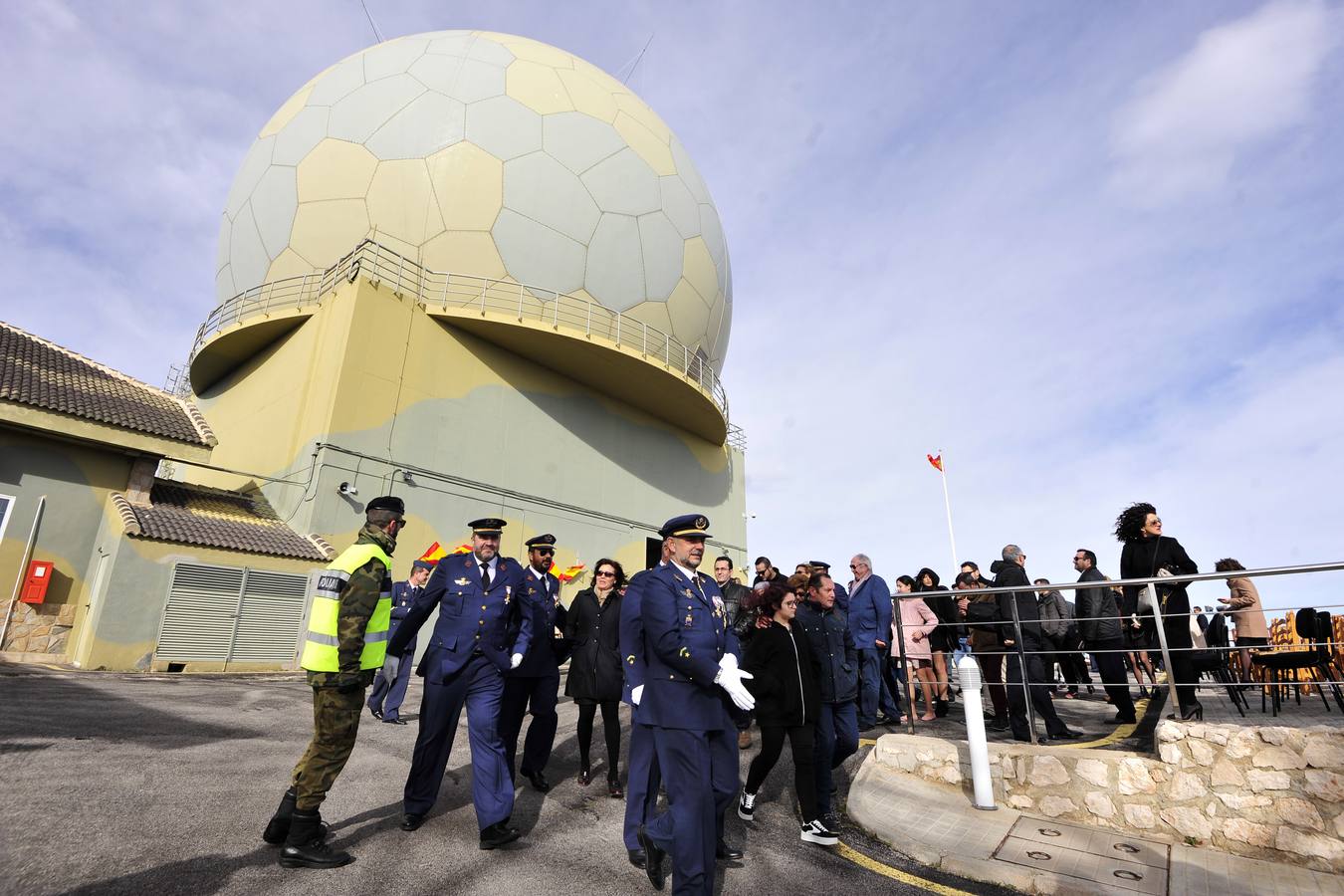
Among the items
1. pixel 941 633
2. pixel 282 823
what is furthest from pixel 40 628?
pixel 941 633

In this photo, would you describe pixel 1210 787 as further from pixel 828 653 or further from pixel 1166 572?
pixel 828 653

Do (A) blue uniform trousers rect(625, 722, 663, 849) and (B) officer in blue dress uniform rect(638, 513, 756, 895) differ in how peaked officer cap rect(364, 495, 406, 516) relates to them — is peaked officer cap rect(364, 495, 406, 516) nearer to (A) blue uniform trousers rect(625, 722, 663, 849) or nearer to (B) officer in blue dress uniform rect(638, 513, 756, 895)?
(B) officer in blue dress uniform rect(638, 513, 756, 895)

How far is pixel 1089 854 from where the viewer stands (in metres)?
3.57

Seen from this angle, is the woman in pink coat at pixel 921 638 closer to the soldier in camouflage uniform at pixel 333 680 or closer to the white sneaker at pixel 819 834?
the white sneaker at pixel 819 834

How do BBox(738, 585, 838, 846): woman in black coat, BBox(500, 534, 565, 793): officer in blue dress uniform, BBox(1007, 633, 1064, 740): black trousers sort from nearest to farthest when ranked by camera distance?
BBox(738, 585, 838, 846): woman in black coat → BBox(500, 534, 565, 793): officer in blue dress uniform → BBox(1007, 633, 1064, 740): black trousers

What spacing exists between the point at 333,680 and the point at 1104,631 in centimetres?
676

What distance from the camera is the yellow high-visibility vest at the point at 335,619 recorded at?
324cm

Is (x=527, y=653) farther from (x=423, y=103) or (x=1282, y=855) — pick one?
(x=423, y=103)

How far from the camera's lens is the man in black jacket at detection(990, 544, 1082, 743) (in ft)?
16.9

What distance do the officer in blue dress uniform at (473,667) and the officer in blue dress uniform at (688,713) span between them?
35.7 inches

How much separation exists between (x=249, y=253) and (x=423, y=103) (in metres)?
5.62

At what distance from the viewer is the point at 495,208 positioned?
14320 millimetres

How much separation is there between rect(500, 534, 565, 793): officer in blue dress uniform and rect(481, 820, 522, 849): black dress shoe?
→ 71 cm

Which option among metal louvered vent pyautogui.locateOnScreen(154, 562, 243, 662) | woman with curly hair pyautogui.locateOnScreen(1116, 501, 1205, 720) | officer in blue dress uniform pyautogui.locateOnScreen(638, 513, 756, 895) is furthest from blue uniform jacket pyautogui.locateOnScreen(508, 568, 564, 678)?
metal louvered vent pyautogui.locateOnScreen(154, 562, 243, 662)
